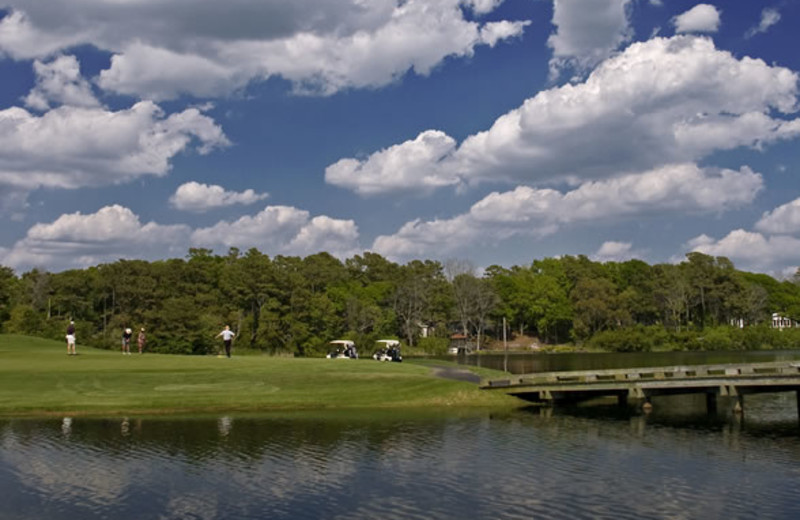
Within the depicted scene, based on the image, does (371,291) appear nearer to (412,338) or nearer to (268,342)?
(412,338)

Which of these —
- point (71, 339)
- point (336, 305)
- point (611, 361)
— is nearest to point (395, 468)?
point (71, 339)

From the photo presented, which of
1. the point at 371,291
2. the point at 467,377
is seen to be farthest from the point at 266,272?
the point at 467,377

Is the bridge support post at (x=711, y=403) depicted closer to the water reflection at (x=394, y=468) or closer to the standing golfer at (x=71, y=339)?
the water reflection at (x=394, y=468)

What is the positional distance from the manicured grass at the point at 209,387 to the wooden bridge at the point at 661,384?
1.93 meters

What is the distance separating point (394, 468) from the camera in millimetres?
27312

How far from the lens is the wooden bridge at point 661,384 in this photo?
4325 cm

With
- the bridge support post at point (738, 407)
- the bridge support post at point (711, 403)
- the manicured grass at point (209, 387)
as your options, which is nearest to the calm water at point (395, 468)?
the bridge support post at point (738, 407)

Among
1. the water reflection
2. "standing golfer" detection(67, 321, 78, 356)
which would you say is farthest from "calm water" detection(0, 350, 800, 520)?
"standing golfer" detection(67, 321, 78, 356)

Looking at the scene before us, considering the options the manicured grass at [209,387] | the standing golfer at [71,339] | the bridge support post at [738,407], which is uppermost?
the standing golfer at [71,339]

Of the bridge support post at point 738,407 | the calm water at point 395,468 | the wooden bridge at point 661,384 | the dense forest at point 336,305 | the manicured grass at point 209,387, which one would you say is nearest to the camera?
the calm water at point 395,468

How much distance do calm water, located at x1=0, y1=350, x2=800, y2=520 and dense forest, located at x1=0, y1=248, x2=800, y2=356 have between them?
6830 centimetres

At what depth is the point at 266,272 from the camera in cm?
13012

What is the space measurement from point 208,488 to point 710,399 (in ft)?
115

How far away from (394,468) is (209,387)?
71.0ft
